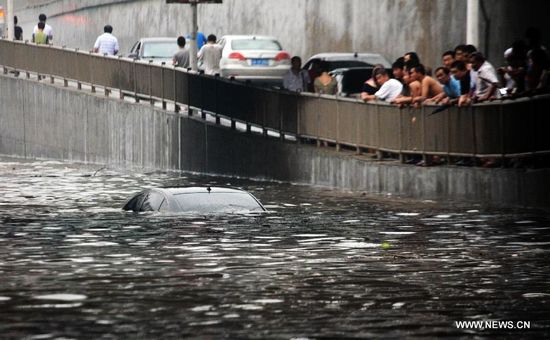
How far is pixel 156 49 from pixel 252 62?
3.51 metres

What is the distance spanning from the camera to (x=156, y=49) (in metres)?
49.7

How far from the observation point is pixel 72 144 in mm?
47844

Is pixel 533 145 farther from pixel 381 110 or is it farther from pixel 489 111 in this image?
pixel 381 110

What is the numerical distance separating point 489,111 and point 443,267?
9822mm

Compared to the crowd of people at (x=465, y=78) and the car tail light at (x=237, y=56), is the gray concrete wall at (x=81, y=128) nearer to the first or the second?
the car tail light at (x=237, y=56)

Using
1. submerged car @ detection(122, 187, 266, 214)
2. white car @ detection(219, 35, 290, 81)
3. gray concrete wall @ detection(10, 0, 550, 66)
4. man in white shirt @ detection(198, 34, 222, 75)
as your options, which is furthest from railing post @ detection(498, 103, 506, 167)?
white car @ detection(219, 35, 290, 81)

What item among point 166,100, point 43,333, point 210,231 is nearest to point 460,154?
point 210,231

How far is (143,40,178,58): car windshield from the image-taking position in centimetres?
4944

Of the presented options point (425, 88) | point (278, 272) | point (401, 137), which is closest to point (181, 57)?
point (401, 137)

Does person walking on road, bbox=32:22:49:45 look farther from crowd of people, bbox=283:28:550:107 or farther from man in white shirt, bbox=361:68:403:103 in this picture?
man in white shirt, bbox=361:68:403:103

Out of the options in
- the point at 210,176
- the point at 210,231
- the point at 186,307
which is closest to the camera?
the point at 186,307

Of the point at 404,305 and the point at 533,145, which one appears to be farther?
the point at 533,145

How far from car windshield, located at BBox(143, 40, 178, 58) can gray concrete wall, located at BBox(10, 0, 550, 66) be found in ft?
15.2

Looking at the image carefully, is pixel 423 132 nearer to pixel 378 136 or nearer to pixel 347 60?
pixel 378 136
